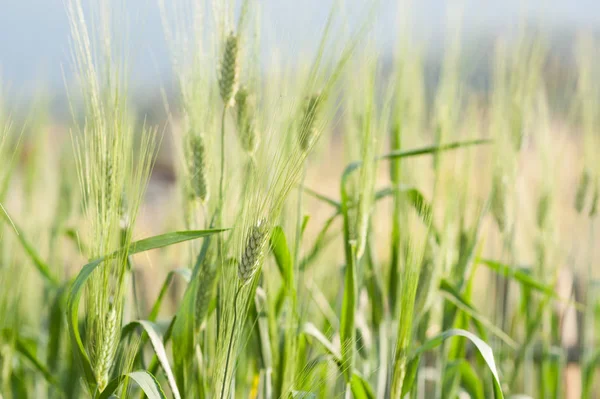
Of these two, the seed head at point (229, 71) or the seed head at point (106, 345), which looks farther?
the seed head at point (229, 71)

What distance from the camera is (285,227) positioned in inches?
42.0

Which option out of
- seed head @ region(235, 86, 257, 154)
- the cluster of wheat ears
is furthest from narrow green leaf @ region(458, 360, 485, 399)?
seed head @ region(235, 86, 257, 154)

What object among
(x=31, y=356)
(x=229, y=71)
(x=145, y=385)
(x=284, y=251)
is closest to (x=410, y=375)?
(x=284, y=251)

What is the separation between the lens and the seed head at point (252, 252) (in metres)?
0.72

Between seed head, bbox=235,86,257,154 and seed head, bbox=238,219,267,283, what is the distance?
25cm

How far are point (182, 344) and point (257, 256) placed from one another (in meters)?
0.25

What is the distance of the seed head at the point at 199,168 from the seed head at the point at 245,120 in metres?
0.06

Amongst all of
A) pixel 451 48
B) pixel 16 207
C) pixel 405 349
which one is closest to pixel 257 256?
pixel 405 349

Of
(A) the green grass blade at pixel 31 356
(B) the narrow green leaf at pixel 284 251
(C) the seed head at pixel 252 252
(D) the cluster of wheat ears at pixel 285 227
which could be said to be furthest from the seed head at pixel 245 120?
(A) the green grass blade at pixel 31 356

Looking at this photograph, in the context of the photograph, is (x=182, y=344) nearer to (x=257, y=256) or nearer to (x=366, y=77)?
(x=257, y=256)

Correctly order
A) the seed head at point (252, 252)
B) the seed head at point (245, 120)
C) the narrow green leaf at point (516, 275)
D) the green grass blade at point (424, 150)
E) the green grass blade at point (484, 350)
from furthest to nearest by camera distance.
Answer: the narrow green leaf at point (516, 275) < the green grass blade at point (424, 150) < the seed head at point (245, 120) < the green grass blade at point (484, 350) < the seed head at point (252, 252)

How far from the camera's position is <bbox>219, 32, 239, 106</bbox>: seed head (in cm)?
92

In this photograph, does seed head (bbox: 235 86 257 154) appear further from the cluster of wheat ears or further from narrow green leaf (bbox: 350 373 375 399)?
narrow green leaf (bbox: 350 373 375 399)

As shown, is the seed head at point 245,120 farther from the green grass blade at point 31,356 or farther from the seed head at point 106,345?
the green grass blade at point 31,356
